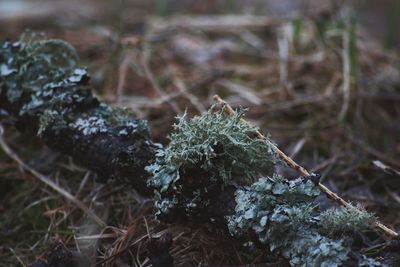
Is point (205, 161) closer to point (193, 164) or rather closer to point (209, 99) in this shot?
point (193, 164)

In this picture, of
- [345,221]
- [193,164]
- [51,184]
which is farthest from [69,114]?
[345,221]

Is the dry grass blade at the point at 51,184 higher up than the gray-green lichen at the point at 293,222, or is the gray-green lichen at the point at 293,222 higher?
the gray-green lichen at the point at 293,222

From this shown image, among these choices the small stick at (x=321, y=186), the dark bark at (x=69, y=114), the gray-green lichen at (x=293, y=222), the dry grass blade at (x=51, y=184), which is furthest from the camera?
the dry grass blade at (x=51, y=184)

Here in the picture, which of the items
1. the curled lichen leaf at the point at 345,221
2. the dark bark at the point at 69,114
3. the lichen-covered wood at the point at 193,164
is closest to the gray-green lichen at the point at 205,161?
the lichen-covered wood at the point at 193,164

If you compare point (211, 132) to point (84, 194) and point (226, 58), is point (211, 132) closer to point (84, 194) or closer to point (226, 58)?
point (84, 194)

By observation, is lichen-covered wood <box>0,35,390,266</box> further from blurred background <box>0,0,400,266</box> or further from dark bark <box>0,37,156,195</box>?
blurred background <box>0,0,400,266</box>

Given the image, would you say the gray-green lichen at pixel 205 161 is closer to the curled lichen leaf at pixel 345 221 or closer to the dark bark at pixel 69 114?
the dark bark at pixel 69 114

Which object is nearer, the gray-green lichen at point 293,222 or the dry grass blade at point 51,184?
the gray-green lichen at point 293,222

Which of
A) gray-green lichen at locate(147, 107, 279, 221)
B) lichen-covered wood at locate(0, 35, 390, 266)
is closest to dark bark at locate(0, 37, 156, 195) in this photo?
lichen-covered wood at locate(0, 35, 390, 266)
